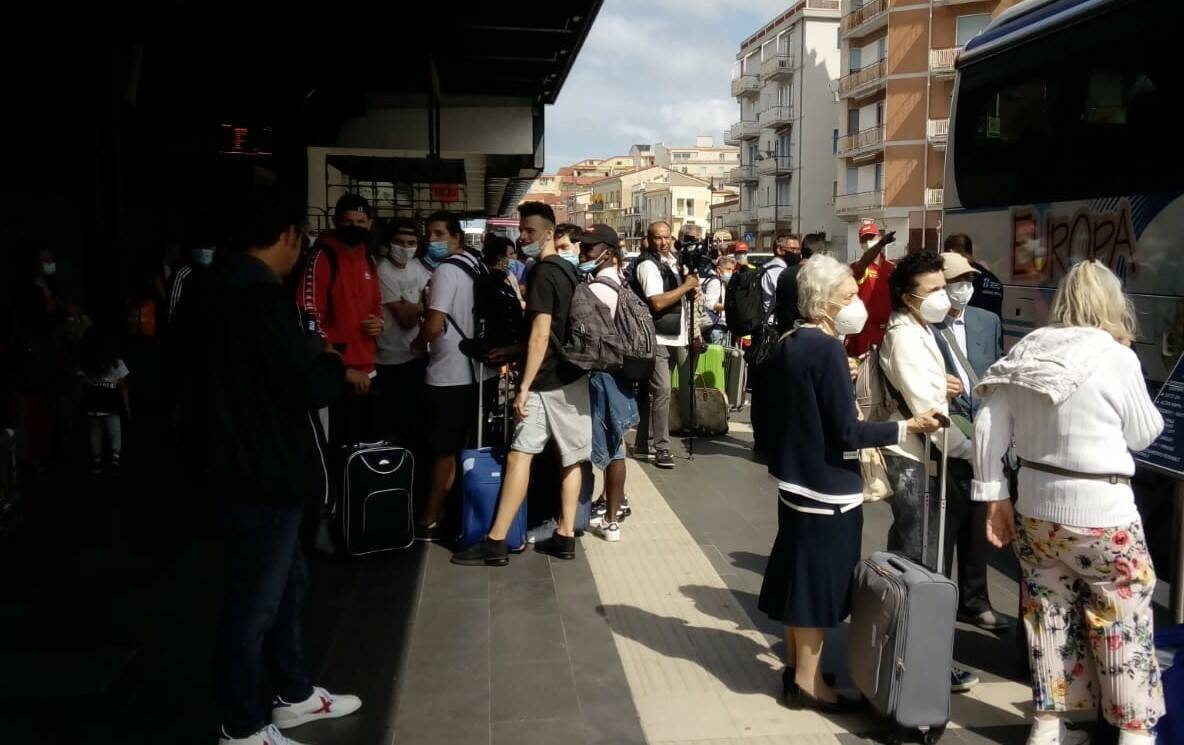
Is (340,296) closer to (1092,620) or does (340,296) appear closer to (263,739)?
(263,739)

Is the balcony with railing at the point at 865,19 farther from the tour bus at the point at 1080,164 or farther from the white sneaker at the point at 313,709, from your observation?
the white sneaker at the point at 313,709

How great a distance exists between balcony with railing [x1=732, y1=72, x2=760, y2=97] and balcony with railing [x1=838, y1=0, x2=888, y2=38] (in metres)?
19.3

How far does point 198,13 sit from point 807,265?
7829 millimetres

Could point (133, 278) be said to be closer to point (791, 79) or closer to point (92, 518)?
point (92, 518)

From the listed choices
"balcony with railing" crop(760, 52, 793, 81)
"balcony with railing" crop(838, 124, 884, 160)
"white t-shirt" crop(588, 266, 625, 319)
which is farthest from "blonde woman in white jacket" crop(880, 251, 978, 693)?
"balcony with railing" crop(760, 52, 793, 81)

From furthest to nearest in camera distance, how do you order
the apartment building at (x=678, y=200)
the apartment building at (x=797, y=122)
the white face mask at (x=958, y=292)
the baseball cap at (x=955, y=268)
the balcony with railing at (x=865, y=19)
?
the apartment building at (x=678, y=200), the apartment building at (x=797, y=122), the balcony with railing at (x=865, y=19), the white face mask at (x=958, y=292), the baseball cap at (x=955, y=268)

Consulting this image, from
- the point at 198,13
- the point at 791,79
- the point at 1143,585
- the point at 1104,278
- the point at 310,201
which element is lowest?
the point at 1143,585

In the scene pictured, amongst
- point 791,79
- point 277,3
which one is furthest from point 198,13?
point 791,79

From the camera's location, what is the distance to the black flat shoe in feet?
12.6

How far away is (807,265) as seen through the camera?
373 cm

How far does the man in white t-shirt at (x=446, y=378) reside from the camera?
572 centimetres

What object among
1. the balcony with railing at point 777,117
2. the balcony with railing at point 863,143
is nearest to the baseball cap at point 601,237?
the balcony with railing at point 863,143

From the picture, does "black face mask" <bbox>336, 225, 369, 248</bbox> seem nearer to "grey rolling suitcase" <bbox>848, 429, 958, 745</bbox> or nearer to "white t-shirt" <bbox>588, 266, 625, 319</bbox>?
"white t-shirt" <bbox>588, 266, 625, 319</bbox>

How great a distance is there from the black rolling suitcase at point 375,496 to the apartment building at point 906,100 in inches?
1655
